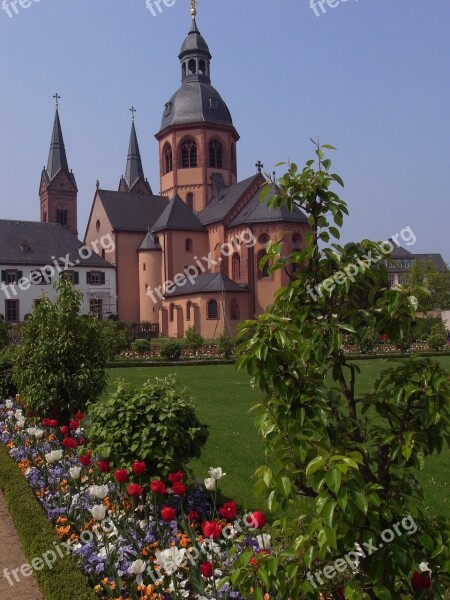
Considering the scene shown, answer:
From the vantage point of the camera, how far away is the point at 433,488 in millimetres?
8258

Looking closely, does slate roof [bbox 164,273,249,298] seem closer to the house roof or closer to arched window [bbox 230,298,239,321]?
arched window [bbox 230,298,239,321]

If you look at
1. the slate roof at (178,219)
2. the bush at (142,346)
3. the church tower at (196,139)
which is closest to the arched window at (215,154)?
the church tower at (196,139)

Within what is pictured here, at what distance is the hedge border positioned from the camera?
468 cm

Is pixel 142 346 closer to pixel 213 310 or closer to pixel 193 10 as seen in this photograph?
pixel 213 310

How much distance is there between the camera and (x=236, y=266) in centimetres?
5200

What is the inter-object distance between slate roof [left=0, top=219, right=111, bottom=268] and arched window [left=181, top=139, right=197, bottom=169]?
12772 mm

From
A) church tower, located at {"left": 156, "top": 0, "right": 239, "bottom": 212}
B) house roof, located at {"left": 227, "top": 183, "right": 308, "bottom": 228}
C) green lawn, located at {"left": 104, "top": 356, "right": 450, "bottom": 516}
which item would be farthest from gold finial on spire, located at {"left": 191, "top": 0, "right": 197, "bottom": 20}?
green lawn, located at {"left": 104, "top": 356, "right": 450, "bottom": 516}

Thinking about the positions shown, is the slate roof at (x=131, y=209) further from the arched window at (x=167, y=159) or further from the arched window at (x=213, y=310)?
the arched window at (x=213, y=310)

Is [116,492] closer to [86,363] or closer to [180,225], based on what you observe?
[86,363]

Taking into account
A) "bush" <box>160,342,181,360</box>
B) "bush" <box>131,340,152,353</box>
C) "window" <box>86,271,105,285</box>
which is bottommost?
"bush" <box>160,342,181,360</box>

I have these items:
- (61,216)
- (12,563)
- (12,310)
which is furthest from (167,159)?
(12,563)

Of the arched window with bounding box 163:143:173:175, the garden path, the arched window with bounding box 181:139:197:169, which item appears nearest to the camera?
the garden path

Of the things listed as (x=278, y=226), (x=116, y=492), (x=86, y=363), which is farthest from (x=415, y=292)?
(x=278, y=226)

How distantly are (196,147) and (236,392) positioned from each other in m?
43.3
